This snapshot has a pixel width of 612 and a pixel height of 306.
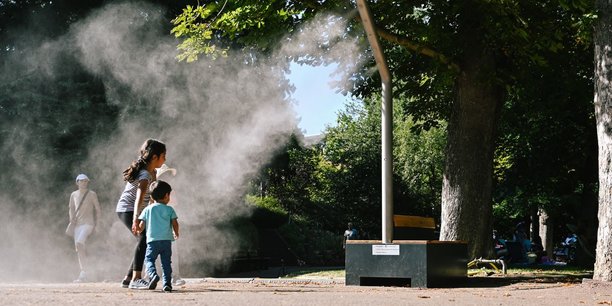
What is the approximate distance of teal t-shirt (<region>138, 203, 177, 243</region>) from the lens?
8.11m

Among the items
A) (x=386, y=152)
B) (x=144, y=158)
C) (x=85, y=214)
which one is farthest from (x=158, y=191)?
(x=85, y=214)

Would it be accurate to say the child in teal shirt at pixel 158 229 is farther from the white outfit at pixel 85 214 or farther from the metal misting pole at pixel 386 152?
the white outfit at pixel 85 214

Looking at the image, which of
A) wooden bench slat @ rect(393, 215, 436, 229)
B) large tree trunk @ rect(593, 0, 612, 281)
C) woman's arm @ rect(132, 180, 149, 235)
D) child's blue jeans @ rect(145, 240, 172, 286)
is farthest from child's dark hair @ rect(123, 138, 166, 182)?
large tree trunk @ rect(593, 0, 612, 281)

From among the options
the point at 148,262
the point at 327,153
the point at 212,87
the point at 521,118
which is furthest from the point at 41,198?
the point at 327,153

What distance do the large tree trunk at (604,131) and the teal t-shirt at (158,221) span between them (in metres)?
4.72

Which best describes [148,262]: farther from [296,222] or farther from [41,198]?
[296,222]

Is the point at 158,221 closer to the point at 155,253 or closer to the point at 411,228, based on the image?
the point at 155,253

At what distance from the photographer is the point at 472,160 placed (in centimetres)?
1321

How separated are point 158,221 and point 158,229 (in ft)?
0.25

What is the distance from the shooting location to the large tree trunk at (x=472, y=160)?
1311 centimetres

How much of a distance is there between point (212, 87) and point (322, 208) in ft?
46.2

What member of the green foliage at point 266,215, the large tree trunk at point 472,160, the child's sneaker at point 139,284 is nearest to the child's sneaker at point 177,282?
the child's sneaker at point 139,284

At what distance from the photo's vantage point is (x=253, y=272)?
18.2 metres

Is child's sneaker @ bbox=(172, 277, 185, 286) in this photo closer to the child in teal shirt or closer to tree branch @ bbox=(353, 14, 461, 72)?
the child in teal shirt
